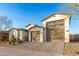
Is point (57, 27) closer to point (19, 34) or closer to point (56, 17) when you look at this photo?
point (56, 17)

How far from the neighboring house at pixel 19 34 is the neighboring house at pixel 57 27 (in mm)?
229

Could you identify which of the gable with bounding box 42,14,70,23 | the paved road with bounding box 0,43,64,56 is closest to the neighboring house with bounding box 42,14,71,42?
the gable with bounding box 42,14,70,23

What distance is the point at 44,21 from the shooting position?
3.12 metres

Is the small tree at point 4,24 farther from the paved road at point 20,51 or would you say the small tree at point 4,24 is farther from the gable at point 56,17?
the gable at point 56,17

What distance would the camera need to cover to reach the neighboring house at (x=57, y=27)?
3107 mm

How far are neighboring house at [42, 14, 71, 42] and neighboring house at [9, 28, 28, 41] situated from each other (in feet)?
0.75

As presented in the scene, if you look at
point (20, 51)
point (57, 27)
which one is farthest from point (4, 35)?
point (57, 27)

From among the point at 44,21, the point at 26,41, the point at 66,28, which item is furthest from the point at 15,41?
the point at 66,28

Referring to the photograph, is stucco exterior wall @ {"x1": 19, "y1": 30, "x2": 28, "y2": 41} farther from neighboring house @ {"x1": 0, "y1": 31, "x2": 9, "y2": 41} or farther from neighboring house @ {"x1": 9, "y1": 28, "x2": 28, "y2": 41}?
neighboring house @ {"x1": 0, "y1": 31, "x2": 9, "y2": 41}

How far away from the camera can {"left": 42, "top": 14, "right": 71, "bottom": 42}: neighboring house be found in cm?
311

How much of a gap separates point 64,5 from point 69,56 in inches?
22.1

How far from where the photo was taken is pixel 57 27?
3.15 meters

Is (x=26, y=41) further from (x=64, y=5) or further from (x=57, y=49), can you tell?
(x=64, y=5)

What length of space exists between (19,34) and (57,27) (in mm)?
435
